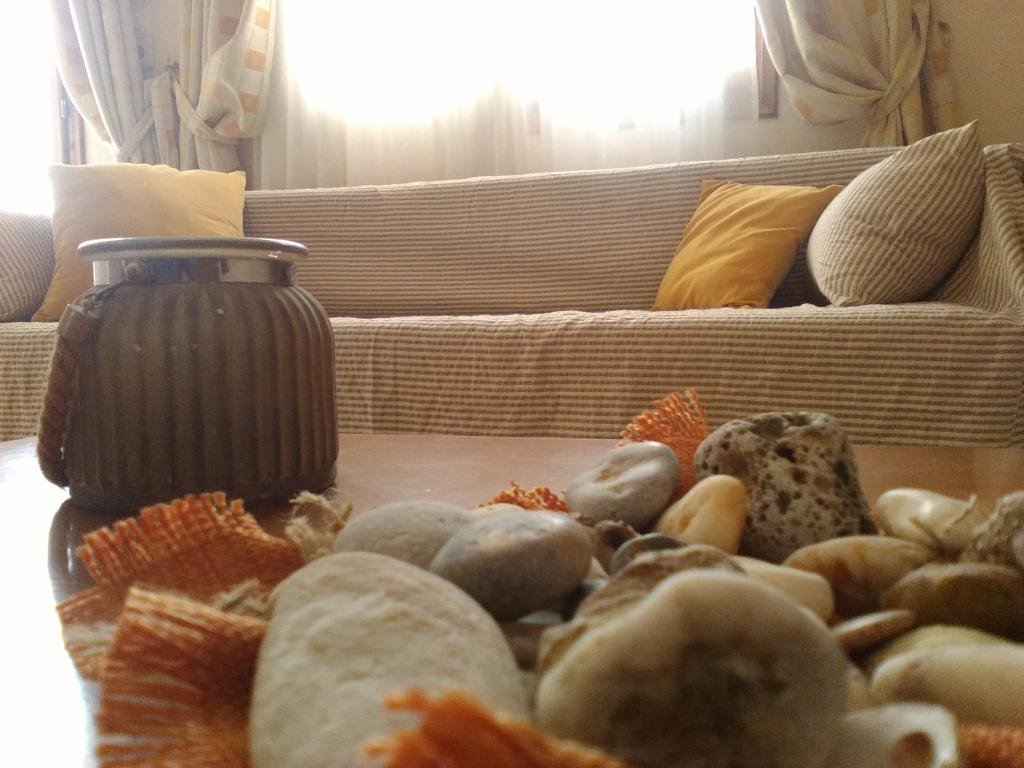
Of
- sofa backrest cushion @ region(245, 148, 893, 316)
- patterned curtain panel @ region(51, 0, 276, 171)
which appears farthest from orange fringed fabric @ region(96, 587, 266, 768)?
patterned curtain panel @ region(51, 0, 276, 171)

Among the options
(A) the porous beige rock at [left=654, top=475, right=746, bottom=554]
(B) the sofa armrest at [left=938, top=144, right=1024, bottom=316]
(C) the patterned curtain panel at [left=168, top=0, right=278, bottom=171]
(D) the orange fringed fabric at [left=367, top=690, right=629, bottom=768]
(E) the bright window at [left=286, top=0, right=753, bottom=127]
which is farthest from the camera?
(C) the patterned curtain panel at [left=168, top=0, right=278, bottom=171]

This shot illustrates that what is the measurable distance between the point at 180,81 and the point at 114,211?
115 cm

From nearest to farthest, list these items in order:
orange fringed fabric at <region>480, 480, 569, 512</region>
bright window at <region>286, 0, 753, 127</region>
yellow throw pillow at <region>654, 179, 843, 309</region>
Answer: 1. orange fringed fabric at <region>480, 480, 569, 512</region>
2. yellow throw pillow at <region>654, 179, 843, 309</region>
3. bright window at <region>286, 0, 753, 127</region>

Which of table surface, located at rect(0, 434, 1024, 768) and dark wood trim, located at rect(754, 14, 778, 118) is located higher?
dark wood trim, located at rect(754, 14, 778, 118)

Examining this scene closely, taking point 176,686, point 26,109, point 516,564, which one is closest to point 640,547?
point 516,564

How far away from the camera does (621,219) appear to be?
225cm

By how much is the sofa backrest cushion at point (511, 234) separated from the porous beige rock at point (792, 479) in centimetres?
171

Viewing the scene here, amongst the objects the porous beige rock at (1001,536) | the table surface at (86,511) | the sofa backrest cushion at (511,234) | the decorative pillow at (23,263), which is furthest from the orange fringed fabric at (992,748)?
the decorative pillow at (23,263)

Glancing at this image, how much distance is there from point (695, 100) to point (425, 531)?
8.70ft

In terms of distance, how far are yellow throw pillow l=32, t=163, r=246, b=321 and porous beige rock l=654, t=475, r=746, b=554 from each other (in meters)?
2.20

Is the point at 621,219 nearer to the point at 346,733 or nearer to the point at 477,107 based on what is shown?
the point at 477,107

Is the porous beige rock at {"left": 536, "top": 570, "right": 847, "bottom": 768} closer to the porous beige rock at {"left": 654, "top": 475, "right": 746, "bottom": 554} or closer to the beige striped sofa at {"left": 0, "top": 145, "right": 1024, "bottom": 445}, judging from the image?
the porous beige rock at {"left": 654, "top": 475, "right": 746, "bottom": 554}

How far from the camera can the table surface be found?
0.27 metres

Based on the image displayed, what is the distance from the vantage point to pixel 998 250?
1.58m
